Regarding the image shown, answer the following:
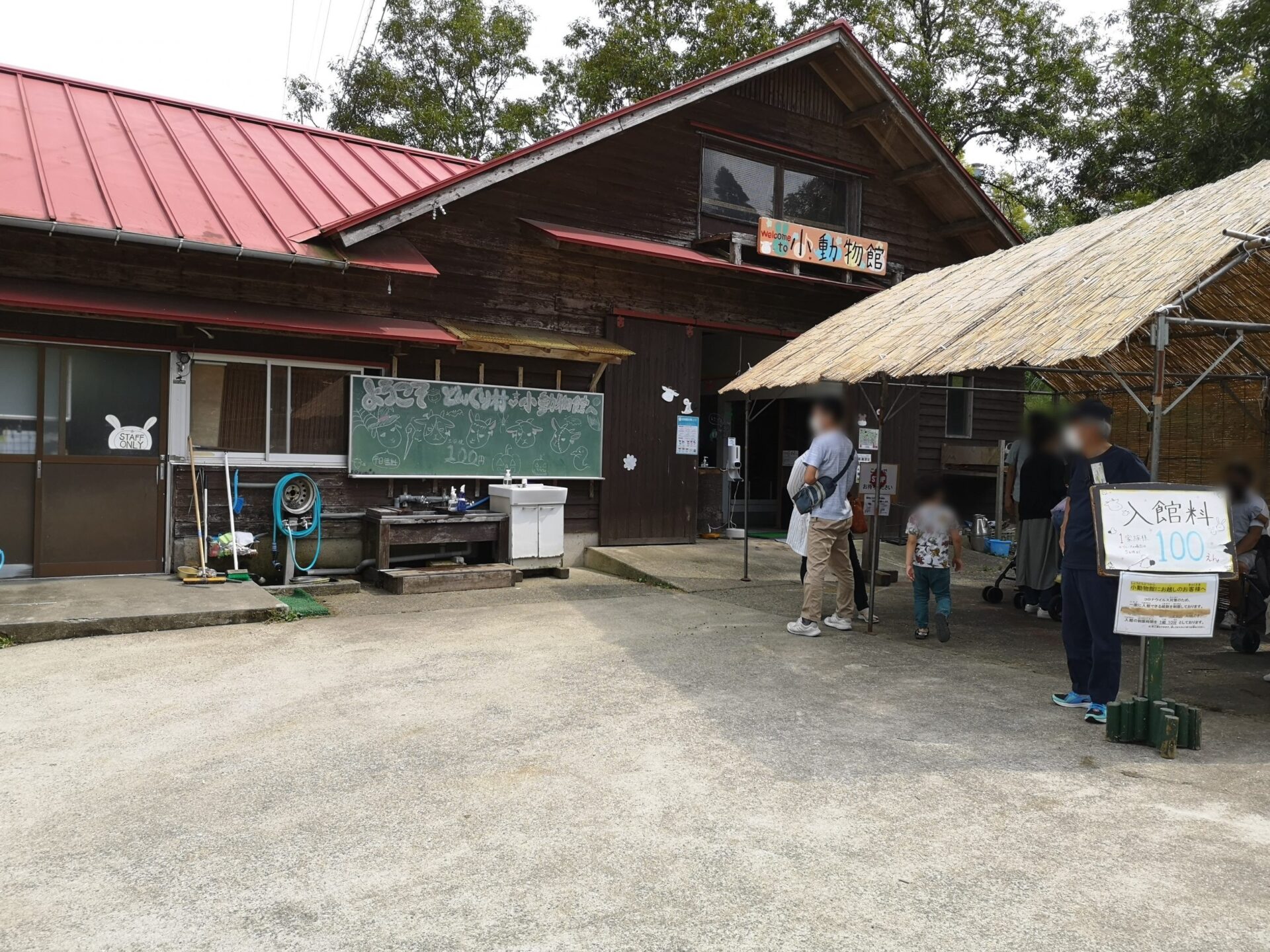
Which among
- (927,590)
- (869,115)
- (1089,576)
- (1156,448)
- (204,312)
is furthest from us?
A: (869,115)

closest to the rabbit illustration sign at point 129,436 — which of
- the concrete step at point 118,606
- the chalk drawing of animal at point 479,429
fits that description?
the concrete step at point 118,606

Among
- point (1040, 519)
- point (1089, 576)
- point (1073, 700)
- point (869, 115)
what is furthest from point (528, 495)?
point (869, 115)

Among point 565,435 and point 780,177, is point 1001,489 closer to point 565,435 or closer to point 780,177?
point 780,177

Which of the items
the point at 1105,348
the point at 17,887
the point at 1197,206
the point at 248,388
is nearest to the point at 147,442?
the point at 248,388

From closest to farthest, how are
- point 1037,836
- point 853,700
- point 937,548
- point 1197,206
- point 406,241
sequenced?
point 1037,836 → point 853,700 → point 1197,206 → point 937,548 → point 406,241

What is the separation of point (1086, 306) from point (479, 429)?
274 inches

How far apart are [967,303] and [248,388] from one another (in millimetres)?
7316

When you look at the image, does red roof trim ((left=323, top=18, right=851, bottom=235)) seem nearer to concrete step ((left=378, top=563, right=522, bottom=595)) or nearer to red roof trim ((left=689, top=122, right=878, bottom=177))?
red roof trim ((left=689, top=122, right=878, bottom=177))

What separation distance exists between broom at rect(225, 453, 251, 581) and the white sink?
2.86m

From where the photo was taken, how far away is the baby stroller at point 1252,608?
7.57 m

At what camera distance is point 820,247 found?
13.0 meters

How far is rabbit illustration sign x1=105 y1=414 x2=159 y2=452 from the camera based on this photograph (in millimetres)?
9266

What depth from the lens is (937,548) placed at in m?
7.65

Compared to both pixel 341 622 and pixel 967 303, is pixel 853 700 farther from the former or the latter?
pixel 341 622
